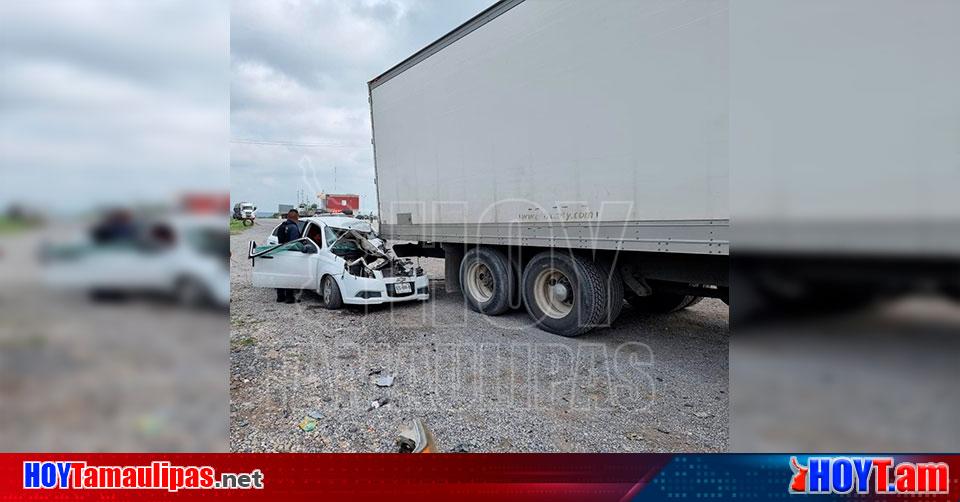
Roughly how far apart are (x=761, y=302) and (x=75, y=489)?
118 inches

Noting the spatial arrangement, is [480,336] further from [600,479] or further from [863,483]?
[863,483]

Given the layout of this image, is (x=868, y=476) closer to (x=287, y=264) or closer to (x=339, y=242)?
(x=339, y=242)

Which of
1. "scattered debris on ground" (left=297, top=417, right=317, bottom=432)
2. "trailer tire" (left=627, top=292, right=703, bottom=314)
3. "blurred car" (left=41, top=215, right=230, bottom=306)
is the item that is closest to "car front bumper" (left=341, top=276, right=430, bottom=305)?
"scattered debris on ground" (left=297, top=417, right=317, bottom=432)

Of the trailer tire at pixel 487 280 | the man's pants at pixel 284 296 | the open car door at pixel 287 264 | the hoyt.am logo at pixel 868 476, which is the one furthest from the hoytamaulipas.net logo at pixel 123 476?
the man's pants at pixel 284 296

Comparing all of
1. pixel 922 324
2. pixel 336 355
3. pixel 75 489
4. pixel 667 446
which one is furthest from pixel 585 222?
pixel 75 489

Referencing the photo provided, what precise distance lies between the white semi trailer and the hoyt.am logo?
5.24 feet

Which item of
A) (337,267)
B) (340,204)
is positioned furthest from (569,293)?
(340,204)

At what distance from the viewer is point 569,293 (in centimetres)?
454

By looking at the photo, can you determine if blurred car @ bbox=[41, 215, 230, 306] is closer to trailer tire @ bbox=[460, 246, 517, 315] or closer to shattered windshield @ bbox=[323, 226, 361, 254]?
trailer tire @ bbox=[460, 246, 517, 315]

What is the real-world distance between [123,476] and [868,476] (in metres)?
3.06

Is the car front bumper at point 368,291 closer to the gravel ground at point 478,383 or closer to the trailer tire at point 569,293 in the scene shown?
the gravel ground at point 478,383

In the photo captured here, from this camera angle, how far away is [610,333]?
459 centimetres

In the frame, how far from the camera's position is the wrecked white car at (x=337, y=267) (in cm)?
541

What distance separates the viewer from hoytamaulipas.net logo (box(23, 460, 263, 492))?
4.87 ft
